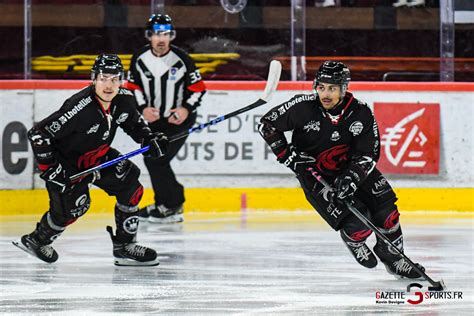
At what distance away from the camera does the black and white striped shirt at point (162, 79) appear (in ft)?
26.4

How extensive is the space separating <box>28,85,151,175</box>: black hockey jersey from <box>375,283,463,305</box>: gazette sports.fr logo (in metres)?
1.54

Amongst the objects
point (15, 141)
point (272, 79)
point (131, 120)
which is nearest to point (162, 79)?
point (15, 141)

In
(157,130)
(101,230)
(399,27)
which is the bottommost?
(101,230)

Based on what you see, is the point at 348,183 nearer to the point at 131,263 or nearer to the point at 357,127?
the point at 357,127

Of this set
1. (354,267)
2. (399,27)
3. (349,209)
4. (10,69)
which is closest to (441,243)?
(354,267)

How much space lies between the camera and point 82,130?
5922 mm

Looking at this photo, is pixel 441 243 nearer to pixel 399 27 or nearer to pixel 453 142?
pixel 453 142

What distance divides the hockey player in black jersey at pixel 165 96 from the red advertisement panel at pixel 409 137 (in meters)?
1.37

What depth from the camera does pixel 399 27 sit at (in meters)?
8.98

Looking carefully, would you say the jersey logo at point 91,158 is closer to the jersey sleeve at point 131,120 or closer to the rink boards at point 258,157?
the jersey sleeve at point 131,120

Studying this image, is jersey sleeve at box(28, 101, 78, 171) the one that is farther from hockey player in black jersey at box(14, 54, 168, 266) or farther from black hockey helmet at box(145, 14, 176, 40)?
black hockey helmet at box(145, 14, 176, 40)

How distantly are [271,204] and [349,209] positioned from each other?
9.47 feet

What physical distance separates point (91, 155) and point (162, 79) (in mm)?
2060

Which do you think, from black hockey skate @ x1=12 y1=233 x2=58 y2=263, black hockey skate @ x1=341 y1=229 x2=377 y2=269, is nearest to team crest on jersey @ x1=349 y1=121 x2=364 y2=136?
black hockey skate @ x1=341 y1=229 x2=377 y2=269
